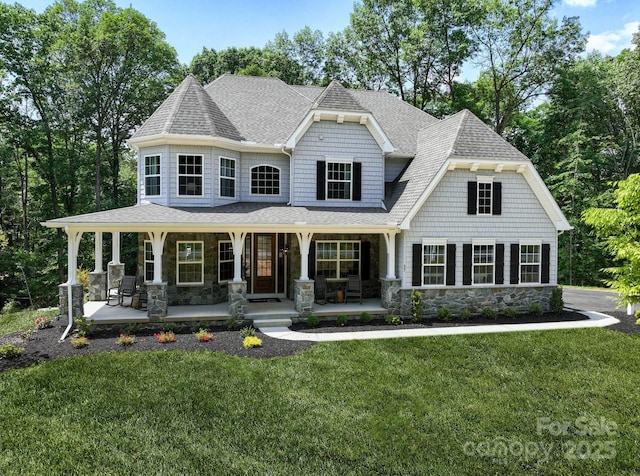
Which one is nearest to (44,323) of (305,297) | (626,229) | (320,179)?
(305,297)

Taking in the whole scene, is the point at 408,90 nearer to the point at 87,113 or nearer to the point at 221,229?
the point at 87,113

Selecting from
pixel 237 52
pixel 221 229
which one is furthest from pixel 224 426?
pixel 237 52

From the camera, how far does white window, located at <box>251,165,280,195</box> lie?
14945 mm

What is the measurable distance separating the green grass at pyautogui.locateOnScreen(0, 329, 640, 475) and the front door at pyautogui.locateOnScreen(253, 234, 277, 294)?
619 centimetres

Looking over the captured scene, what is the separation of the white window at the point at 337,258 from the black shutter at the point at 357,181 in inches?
70.2

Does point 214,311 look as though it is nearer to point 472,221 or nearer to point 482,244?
point 472,221

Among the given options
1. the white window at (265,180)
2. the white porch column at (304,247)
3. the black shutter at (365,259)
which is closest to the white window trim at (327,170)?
the black shutter at (365,259)

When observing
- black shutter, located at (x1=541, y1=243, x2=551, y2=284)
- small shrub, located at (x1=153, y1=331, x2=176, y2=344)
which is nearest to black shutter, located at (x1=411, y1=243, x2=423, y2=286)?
black shutter, located at (x1=541, y1=243, x2=551, y2=284)

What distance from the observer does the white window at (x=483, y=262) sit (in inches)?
535

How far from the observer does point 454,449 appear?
5582mm

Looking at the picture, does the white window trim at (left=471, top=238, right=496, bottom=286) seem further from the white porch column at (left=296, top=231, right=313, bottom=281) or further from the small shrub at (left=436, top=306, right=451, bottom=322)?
the white porch column at (left=296, top=231, right=313, bottom=281)

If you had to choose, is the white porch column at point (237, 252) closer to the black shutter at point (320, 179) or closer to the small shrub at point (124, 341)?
the small shrub at point (124, 341)

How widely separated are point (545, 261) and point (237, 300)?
1088 cm

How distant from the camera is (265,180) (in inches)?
592
